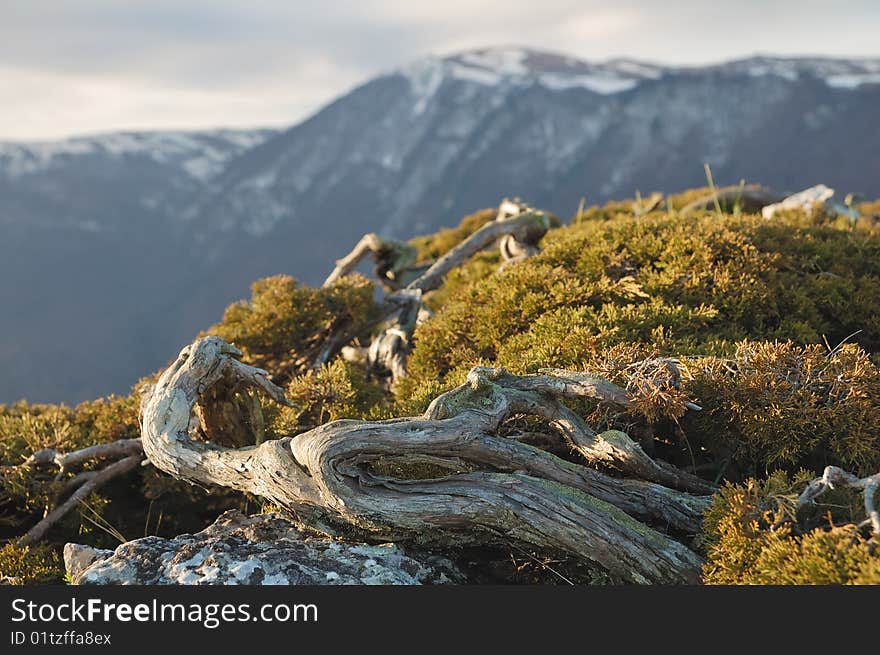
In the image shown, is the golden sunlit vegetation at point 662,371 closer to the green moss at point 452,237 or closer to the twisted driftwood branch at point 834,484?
the twisted driftwood branch at point 834,484

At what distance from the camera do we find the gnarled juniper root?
13.0 ft

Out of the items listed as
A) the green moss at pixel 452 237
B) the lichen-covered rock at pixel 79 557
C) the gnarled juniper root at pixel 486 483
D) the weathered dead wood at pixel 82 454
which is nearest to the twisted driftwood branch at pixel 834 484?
the gnarled juniper root at pixel 486 483

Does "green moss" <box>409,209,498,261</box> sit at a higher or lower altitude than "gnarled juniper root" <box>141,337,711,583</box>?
lower

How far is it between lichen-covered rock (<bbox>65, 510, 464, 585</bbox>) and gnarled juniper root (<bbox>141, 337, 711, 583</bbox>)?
0.16 metres

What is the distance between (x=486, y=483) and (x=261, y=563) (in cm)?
149

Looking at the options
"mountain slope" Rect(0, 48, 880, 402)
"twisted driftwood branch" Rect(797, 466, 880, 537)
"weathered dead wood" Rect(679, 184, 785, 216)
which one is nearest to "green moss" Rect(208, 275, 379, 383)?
"twisted driftwood branch" Rect(797, 466, 880, 537)

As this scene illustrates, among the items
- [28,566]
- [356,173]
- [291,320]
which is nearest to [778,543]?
[28,566]

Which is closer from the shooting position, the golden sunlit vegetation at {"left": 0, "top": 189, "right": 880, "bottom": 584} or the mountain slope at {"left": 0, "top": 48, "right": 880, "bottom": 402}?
the golden sunlit vegetation at {"left": 0, "top": 189, "right": 880, "bottom": 584}

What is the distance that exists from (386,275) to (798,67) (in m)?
137

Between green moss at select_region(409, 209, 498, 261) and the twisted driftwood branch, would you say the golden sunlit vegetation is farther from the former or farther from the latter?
green moss at select_region(409, 209, 498, 261)

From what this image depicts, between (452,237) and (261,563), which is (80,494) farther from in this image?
(452,237)

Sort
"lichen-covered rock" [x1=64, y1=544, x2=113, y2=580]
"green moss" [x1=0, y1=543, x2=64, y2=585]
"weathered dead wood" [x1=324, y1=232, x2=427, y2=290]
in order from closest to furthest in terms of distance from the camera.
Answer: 1. "lichen-covered rock" [x1=64, y1=544, x2=113, y2=580]
2. "green moss" [x1=0, y1=543, x2=64, y2=585]
3. "weathered dead wood" [x1=324, y1=232, x2=427, y2=290]

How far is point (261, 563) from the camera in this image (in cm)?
388

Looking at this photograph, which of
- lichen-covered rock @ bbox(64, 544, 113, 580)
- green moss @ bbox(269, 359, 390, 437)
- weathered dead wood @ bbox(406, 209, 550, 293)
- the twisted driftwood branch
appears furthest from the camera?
weathered dead wood @ bbox(406, 209, 550, 293)
